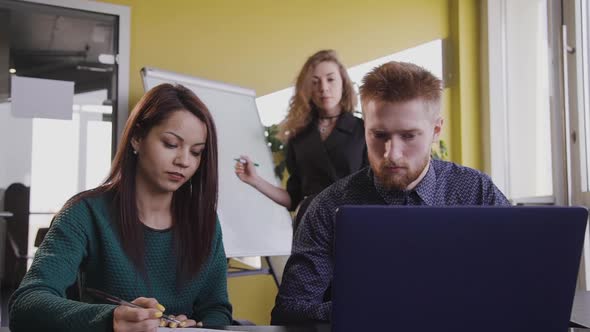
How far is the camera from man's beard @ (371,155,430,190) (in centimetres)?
116

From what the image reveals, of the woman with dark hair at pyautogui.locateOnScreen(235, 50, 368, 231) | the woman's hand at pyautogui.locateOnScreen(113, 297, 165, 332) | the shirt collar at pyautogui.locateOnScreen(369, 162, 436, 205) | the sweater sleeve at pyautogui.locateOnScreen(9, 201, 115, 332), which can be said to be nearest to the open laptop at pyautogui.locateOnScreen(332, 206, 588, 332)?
the woman's hand at pyautogui.locateOnScreen(113, 297, 165, 332)

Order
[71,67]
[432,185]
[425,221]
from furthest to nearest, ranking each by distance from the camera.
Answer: [71,67] < [432,185] < [425,221]

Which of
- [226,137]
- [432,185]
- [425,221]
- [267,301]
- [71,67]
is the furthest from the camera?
[267,301]

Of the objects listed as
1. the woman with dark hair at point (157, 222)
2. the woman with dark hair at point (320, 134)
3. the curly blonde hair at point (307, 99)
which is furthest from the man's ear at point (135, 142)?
the curly blonde hair at point (307, 99)

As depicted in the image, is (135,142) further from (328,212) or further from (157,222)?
(328,212)

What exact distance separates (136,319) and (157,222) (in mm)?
397

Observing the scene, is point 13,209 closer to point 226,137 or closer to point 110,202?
point 226,137

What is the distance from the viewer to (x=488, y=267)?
2.35 ft

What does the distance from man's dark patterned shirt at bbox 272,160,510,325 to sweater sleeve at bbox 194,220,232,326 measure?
0.48 feet

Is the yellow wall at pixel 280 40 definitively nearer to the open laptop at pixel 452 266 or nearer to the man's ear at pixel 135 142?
the man's ear at pixel 135 142

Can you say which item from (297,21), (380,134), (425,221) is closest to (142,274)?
(380,134)

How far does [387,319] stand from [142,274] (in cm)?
62

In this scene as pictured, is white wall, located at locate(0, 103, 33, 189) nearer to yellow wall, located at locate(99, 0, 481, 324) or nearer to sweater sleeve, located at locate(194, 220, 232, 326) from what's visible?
yellow wall, located at locate(99, 0, 481, 324)

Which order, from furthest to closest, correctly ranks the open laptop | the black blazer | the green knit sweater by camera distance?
1. the black blazer
2. the green knit sweater
3. the open laptop
